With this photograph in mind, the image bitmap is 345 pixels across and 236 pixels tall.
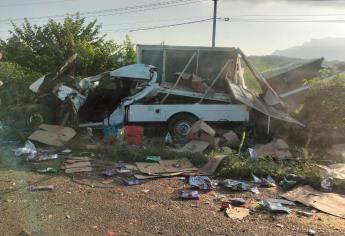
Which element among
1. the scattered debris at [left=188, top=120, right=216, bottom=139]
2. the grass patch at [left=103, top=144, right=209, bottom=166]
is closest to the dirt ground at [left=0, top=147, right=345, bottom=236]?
the grass patch at [left=103, top=144, right=209, bottom=166]

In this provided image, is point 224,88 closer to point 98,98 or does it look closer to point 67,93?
point 98,98

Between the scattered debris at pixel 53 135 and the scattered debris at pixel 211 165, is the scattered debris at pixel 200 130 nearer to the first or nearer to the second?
the scattered debris at pixel 211 165

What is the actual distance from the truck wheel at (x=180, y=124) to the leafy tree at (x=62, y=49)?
779 cm

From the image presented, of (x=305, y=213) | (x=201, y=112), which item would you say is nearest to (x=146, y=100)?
(x=201, y=112)

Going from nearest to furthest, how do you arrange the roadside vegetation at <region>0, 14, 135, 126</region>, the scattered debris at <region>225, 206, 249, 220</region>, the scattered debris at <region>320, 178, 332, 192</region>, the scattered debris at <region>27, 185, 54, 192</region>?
the scattered debris at <region>225, 206, 249, 220</region> < the scattered debris at <region>27, 185, 54, 192</region> < the scattered debris at <region>320, 178, 332, 192</region> < the roadside vegetation at <region>0, 14, 135, 126</region>

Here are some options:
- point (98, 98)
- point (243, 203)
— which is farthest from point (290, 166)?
point (98, 98)

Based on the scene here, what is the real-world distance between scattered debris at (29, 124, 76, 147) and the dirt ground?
9.10 ft

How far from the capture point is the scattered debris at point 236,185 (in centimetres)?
689

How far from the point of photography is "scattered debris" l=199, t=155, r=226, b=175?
783 cm

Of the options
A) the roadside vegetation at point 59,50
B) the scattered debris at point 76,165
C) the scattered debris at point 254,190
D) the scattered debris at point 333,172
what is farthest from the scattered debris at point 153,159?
the roadside vegetation at point 59,50

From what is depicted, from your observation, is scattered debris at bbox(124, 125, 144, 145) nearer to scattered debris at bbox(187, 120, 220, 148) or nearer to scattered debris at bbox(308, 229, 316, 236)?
scattered debris at bbox(187, 120, 220, 148)

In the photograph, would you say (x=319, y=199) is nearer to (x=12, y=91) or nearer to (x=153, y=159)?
(x=153, y=159)

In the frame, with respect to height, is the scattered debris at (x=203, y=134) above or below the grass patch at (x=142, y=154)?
above

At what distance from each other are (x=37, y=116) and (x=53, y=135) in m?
1.52
